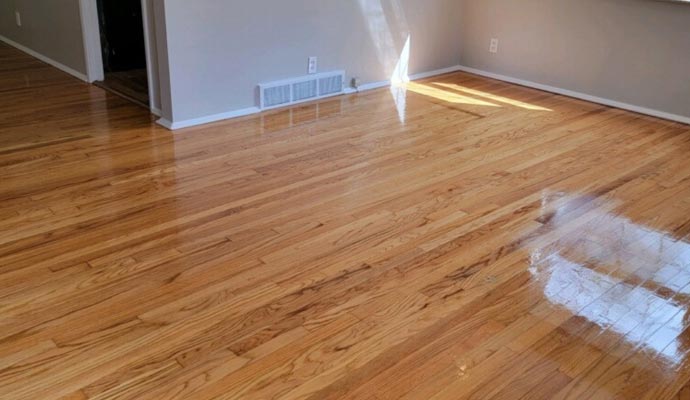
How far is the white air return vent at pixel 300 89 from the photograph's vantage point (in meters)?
4.24

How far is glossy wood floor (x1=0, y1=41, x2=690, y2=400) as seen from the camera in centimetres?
186

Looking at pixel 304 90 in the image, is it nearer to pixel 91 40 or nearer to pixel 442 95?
pixel 442 95

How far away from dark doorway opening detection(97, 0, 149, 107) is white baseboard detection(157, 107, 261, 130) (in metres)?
1.15

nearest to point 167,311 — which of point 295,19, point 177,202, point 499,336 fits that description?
point 177,202

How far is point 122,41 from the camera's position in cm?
526

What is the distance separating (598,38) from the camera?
4.69m

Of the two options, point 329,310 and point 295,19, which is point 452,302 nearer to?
point 329,310

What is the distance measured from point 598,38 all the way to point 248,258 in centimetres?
357

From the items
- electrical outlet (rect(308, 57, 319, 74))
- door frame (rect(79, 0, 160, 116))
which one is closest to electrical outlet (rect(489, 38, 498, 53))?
electrical outlet (rect(308, 57, 319, 74))

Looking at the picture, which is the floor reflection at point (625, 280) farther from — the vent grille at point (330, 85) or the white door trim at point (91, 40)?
the white door trim at point (91, 40)

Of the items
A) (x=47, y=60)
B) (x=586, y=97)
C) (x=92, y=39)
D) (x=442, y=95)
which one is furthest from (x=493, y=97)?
(x=47, y=60)

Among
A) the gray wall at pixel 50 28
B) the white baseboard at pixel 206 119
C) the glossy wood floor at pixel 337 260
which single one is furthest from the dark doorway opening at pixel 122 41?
the white baseboard at pixel 206 119

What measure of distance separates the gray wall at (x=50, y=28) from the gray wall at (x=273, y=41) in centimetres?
150

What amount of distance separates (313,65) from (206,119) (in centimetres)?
97
